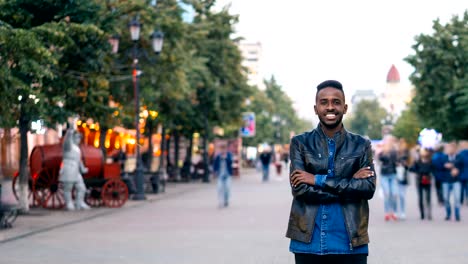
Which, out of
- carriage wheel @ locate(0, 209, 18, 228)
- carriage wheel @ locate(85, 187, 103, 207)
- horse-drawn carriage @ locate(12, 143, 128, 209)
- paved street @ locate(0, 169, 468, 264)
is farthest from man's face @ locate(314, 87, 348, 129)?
carriage wheel @ locate(85, 187, 103, 207)

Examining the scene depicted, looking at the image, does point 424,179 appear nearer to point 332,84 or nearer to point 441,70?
point 332,84

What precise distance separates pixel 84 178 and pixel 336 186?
19798 millimetres

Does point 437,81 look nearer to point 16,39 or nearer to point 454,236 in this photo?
point 454,236

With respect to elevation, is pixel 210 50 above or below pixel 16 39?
above

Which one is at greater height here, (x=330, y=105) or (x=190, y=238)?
(x=330, y=105)

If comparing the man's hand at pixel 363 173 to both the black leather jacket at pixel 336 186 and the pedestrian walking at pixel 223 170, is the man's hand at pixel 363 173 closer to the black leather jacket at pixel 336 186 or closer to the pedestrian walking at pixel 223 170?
the black leather jacket at pixel 336 186

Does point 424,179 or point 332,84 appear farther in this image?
point 424,179

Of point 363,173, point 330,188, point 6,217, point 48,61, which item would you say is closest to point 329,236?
point 330,188

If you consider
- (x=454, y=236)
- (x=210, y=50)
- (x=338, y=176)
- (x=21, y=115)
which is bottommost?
(x=454, y=236)

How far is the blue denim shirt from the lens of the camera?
524 cm

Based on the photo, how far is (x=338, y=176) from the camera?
212 inches

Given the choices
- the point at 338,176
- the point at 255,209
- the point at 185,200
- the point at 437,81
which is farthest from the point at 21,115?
the point at 437,81

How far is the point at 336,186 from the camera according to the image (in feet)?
17.4

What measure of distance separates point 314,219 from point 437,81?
1367 inches
